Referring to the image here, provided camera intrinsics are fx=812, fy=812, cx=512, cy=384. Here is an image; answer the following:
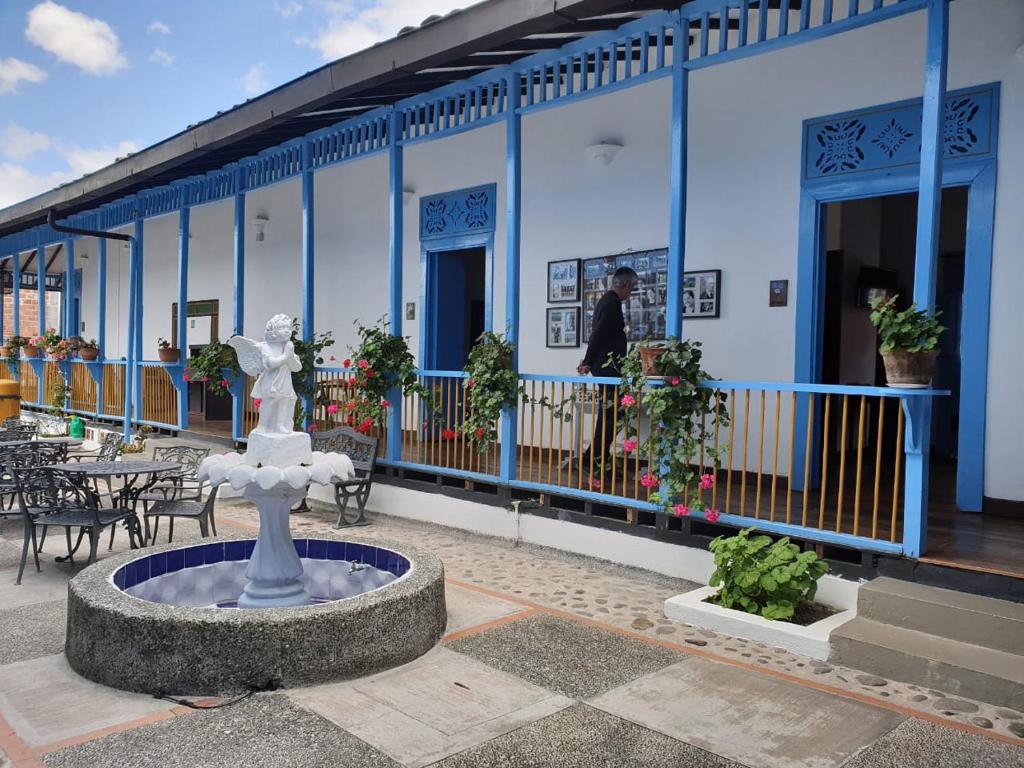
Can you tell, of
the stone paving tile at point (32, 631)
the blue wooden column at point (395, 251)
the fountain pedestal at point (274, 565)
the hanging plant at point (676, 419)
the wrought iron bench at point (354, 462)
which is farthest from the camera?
the blue wooden column at point (395, 251)

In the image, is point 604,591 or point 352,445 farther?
point 352,445

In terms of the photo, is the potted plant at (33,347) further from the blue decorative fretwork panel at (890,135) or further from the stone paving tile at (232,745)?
the blue decorative fretwork panel at (890,135)

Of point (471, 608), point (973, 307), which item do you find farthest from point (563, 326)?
point (471, 608)

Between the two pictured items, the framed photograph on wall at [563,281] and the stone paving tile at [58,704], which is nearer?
the stone paving tile at [58,704]

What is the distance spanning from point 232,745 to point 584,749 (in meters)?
1.42

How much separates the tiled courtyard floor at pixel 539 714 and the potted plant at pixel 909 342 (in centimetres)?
163

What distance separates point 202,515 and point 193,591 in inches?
52.6

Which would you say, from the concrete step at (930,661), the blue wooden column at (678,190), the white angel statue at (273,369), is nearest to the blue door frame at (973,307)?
the blue wooden column at (678,190)

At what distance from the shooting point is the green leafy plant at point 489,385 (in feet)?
22.5

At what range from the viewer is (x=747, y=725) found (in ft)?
11.6

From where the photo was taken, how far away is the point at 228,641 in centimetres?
377

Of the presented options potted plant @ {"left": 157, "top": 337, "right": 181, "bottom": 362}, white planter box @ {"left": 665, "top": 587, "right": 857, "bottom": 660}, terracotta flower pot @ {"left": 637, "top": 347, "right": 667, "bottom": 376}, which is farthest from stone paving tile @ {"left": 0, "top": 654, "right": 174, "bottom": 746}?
potted plant @ {"left": 157, "top": 337, "right": 181, "bottom": 362}

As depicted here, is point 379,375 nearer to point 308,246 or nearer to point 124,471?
point 308,246

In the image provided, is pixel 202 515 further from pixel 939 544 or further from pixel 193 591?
pixel 939 544
